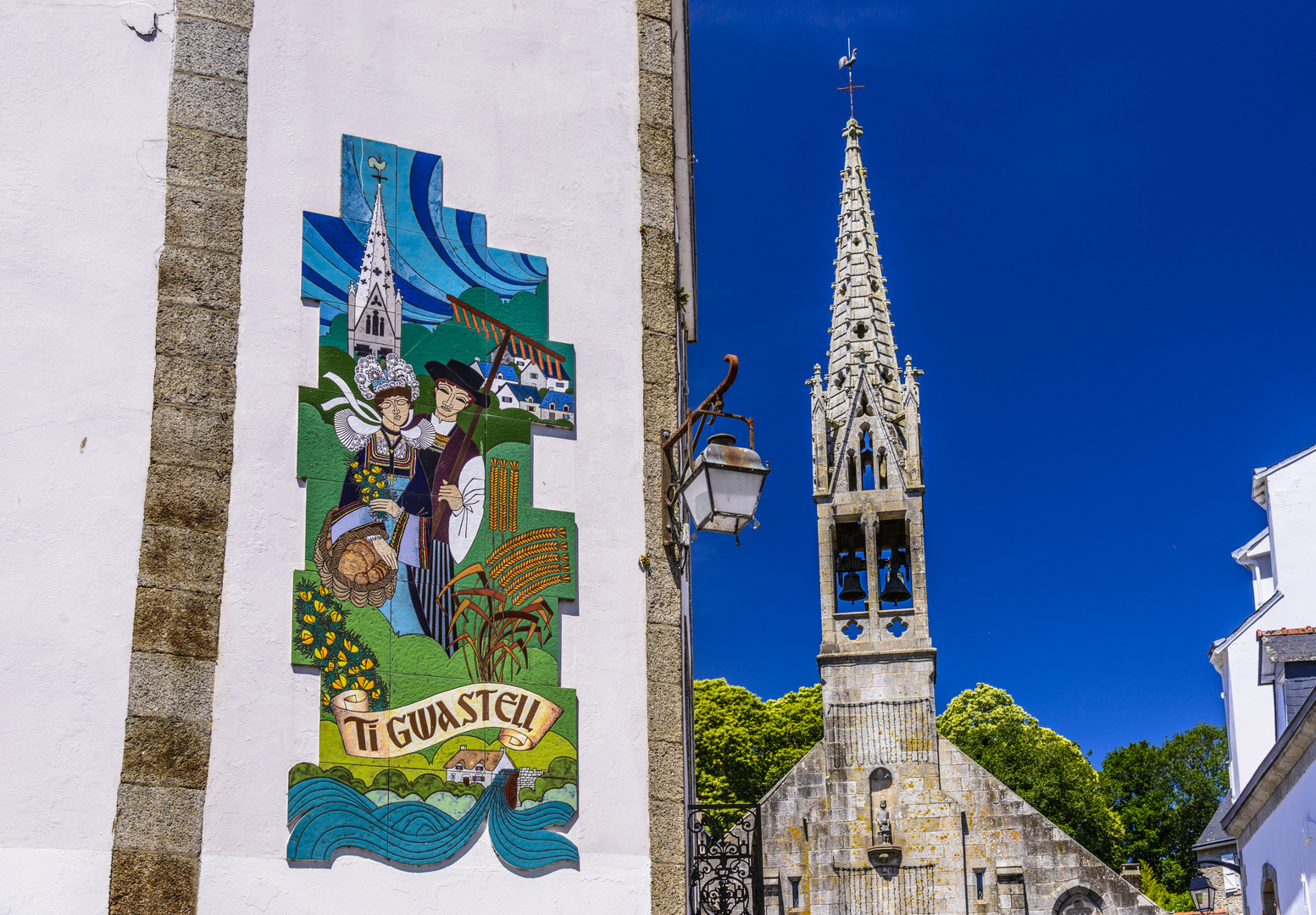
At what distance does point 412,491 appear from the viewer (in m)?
7.29

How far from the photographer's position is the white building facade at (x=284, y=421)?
6531mm

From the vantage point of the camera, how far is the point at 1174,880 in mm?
45969

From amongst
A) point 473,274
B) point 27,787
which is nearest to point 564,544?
point 473,274

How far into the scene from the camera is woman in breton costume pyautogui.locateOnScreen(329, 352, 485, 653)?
7.14 m

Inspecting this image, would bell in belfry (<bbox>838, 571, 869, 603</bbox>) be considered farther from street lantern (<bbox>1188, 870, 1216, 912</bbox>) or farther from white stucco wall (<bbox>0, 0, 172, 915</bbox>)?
white stucco wall (<bbox>0, 0, 172, 915</bbox>)

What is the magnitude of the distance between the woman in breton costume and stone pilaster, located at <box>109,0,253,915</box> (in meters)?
0.62

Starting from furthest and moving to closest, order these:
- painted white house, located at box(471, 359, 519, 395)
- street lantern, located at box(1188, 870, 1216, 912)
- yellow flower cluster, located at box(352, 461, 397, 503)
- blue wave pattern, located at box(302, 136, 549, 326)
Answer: street lantern, located at box(1188, 870, 1216, 912) < painted white house, located at box(471, 359, 519, 395) < blue wave pattern, located at box(302, 136, 549, 326) < yellow flower cluster, located at box(352, 461, 397, 503)

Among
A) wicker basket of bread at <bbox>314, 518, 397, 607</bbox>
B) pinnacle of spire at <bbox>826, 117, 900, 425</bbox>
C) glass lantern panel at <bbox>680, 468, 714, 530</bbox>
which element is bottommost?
wicker basket of bread at <bbox>314, 518, 397, 607</bbox>

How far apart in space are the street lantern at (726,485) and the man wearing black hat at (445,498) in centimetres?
108

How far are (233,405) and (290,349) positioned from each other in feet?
1.29

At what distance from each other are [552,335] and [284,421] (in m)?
1.52

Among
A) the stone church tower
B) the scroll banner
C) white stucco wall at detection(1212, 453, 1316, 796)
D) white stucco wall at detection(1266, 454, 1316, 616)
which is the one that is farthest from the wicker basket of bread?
the stone church tower

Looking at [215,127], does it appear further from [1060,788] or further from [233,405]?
[1060,788]

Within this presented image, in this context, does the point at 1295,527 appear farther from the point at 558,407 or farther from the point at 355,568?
the point at 355,568
